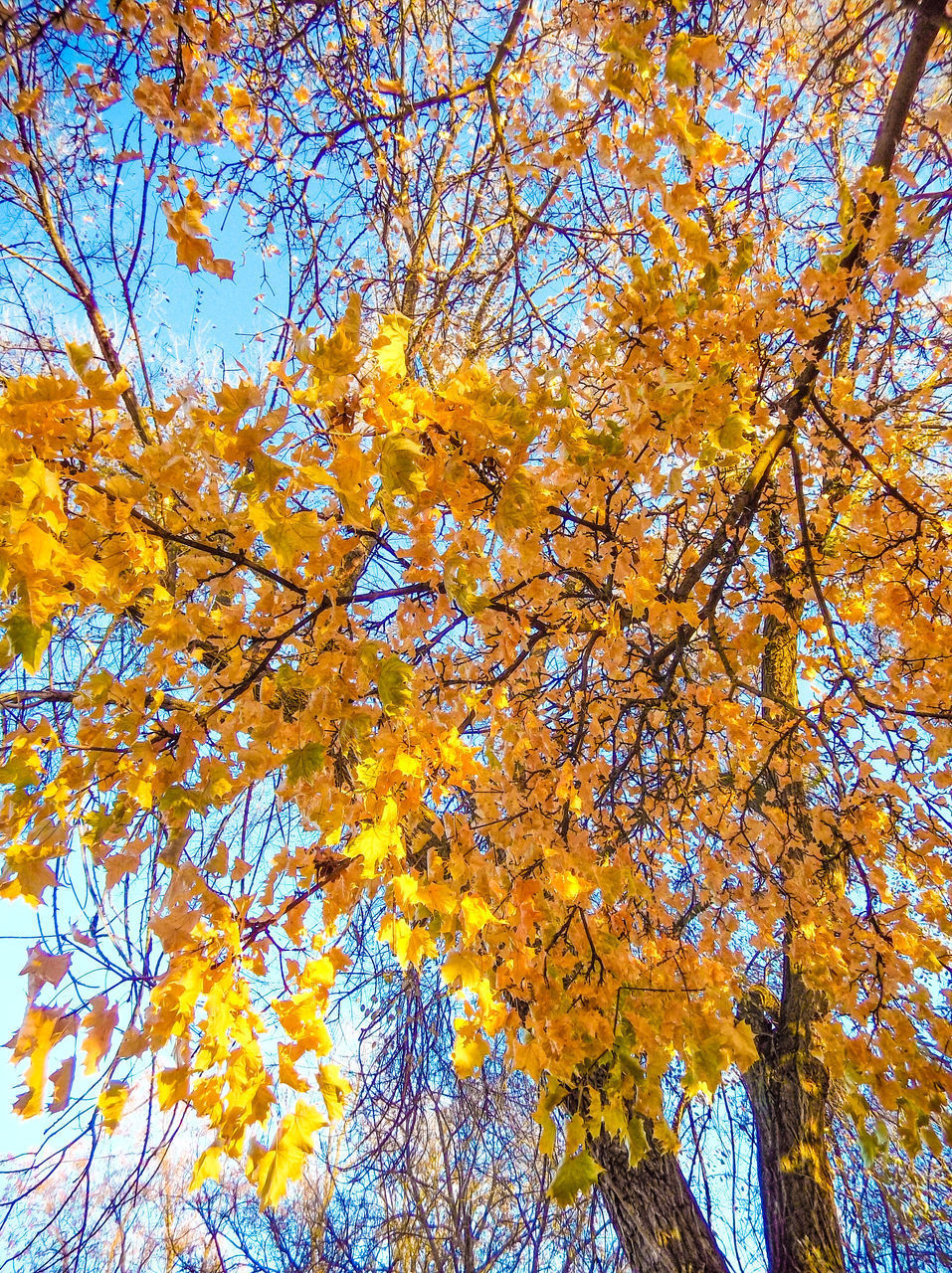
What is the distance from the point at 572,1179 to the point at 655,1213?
134cm

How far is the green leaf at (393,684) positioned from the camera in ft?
4.94

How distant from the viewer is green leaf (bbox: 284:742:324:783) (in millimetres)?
1488

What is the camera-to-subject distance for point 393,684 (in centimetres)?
150

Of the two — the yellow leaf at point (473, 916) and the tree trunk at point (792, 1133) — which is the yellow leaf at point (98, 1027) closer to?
the yellow leaf at point (473, 916)

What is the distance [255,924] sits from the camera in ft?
4.97

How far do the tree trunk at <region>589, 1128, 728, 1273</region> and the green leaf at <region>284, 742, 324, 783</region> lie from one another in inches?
85.3

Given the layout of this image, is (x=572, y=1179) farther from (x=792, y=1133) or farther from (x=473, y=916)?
(x=792, y=1133)

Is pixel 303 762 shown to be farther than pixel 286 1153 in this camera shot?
Yes

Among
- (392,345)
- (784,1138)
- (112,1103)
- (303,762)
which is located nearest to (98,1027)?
(112,1103)

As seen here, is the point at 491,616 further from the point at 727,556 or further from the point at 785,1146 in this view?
the point at 785,1146

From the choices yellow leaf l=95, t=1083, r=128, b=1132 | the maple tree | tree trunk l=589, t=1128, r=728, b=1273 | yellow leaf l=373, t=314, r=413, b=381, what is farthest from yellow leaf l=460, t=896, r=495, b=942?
tree trunk l=589, t=1128, r=728, b=1273

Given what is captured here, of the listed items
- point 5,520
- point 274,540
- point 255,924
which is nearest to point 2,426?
point 5,520

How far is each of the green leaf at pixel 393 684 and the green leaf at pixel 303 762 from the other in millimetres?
186

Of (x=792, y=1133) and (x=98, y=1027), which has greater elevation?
(x=98, y=1027)
